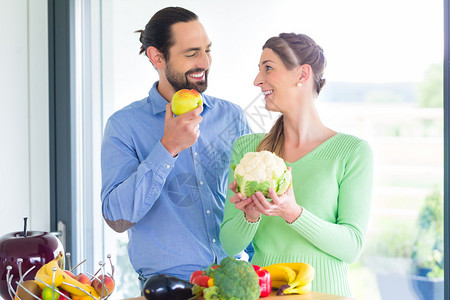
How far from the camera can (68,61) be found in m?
3.04

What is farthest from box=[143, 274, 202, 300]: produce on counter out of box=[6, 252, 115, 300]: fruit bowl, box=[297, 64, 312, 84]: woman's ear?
box=[297, 64, 312, 84]: woman's ear

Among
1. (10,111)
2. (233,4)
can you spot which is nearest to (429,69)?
(233,4)

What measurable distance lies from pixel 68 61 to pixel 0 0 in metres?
0.46

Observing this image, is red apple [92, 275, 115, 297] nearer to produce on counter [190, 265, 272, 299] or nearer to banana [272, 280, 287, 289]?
produce on counter [190, 265, 272, 299]

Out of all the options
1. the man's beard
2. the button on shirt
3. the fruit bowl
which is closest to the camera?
the fruit bowl

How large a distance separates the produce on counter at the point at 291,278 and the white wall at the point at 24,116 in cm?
205

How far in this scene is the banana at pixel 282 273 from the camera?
135 cm

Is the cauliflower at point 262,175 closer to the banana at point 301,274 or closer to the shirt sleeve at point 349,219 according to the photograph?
the shirt sleeve at point 349,219

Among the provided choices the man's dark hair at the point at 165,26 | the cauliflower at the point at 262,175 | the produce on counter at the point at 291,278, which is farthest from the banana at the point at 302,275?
the man's dark hair at the point at 165,26

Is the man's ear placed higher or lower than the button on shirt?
higher

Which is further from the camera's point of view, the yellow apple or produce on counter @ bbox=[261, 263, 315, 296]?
the yellow apple

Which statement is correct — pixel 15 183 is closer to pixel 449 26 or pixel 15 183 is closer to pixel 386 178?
pixel 386 178

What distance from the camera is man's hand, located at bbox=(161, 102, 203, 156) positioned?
175 cm

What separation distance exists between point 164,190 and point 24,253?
52 centimetres
